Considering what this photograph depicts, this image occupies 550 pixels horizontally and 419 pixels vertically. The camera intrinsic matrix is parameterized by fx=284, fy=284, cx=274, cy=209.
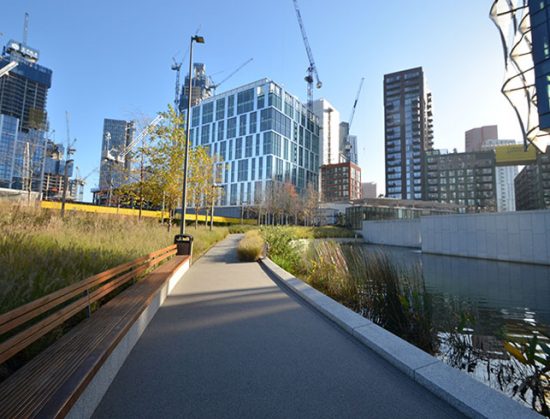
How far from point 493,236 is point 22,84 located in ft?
432

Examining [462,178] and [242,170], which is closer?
[242,170]

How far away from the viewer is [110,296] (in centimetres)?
479

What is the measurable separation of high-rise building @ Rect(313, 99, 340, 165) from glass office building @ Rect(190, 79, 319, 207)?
64265 millimetres

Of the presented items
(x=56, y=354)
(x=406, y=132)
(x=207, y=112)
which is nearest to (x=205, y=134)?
(x=207, y=112)

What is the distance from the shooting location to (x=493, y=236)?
20.2 meters

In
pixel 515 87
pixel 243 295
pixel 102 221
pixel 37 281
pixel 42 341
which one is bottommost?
pixel 243 295

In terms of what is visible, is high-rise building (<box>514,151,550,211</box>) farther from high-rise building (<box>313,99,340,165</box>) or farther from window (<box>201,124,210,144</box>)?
window (<box>201,124,210,144</box>)

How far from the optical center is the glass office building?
3076 inches

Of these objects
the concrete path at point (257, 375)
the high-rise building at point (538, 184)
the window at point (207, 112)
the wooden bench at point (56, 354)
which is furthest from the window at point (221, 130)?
the wooden bench at point (56, 354)

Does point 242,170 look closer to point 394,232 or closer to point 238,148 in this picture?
point 238,148

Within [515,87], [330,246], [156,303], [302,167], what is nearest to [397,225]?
[515,87]

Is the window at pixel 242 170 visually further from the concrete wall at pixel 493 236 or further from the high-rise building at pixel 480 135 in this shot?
the high-rise building at pixel 480 135

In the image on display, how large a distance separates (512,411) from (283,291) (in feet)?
16.1

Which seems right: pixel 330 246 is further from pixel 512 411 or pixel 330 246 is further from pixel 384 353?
pixel 512 411
